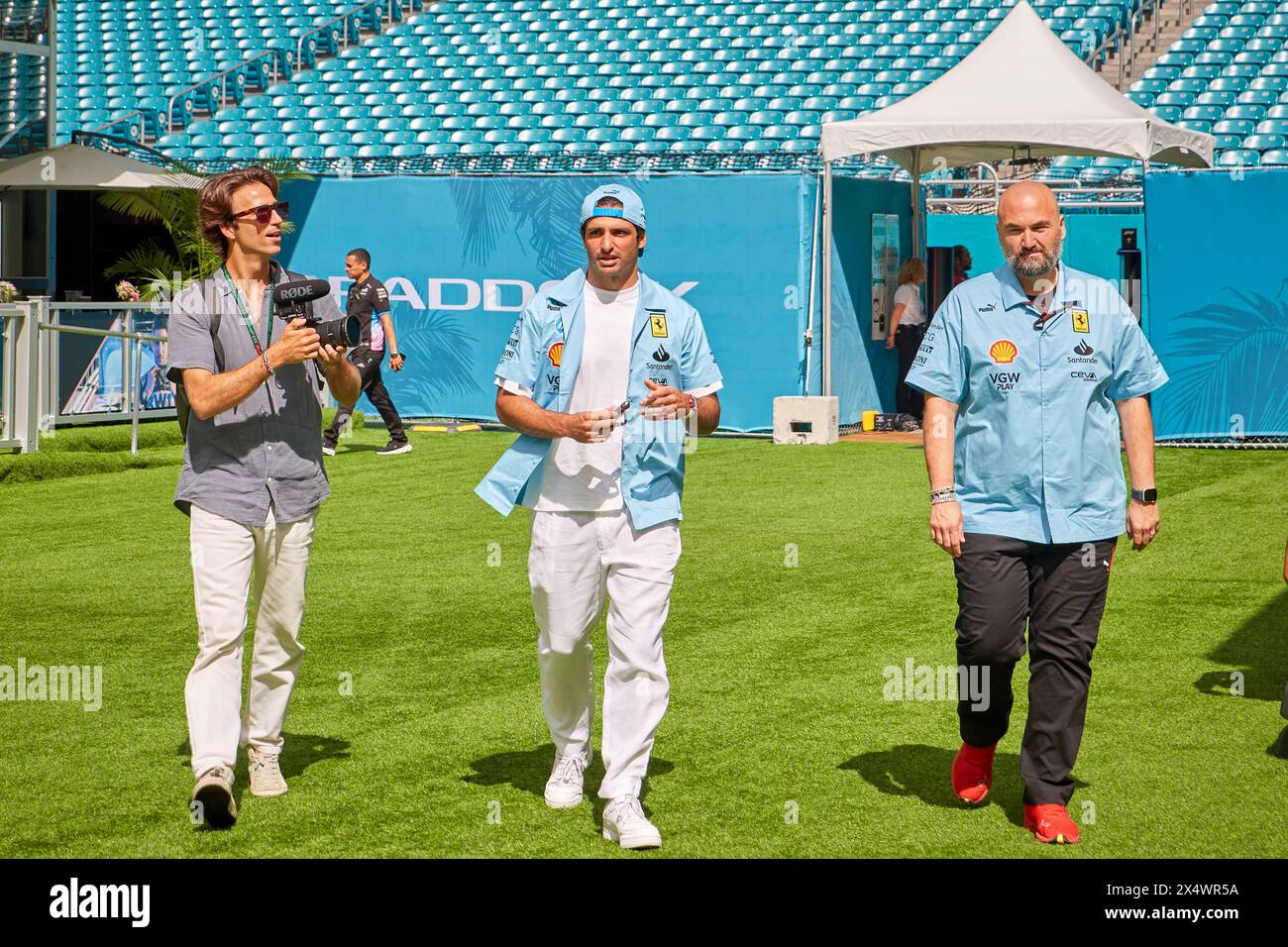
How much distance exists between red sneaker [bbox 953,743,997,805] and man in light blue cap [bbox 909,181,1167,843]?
26 cm

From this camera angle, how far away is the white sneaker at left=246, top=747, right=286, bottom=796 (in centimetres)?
542

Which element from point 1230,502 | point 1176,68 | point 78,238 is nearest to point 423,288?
point 78,238

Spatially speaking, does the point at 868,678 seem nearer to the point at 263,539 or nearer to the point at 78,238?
the point at 263,539

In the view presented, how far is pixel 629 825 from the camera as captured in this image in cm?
489

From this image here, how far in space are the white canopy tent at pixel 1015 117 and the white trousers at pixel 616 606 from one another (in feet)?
36.6

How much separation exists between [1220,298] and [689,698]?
10411 millimetres

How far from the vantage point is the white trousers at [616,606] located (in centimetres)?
505

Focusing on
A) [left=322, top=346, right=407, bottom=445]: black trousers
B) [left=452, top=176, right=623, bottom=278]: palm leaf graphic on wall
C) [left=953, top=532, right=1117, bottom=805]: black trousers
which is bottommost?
[left=953, top=532, right=1117, bottom=805]: black trousers

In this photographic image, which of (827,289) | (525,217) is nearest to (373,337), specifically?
(525,217)

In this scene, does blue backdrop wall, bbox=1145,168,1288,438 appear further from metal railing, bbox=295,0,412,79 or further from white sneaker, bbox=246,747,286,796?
metal railing, bbox=295,0,412,79

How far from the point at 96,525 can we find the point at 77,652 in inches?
163

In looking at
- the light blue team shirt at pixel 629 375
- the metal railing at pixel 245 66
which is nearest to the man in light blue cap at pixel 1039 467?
the light blue team shirt at pixel 629 375

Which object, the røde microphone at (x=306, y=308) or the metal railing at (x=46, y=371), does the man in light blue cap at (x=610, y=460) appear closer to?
the røde microphone at (x=306, y=308)

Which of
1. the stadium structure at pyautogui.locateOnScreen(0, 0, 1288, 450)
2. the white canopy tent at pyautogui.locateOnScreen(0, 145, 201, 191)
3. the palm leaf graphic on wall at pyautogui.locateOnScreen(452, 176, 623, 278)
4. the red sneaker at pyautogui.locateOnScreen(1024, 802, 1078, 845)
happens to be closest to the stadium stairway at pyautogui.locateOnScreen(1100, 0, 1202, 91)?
the stadium structure at pyautogui.locateOnScreen(0, 0, 1288, 450)
